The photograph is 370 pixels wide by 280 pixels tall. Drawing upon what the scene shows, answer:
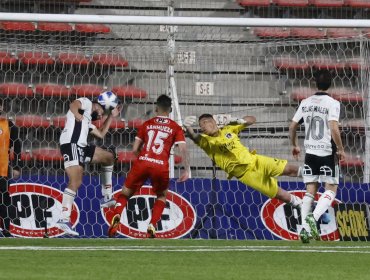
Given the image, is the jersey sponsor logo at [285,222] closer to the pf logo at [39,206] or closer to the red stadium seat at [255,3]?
the pf logo at [39,206]

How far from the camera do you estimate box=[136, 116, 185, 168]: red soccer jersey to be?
10.9 meters

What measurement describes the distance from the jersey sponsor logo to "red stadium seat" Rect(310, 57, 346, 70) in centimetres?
280

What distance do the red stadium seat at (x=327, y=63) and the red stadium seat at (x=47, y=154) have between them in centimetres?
377

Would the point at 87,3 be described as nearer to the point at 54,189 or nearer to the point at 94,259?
the point at 54,189

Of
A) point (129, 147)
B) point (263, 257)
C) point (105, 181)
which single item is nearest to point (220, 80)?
point (129, 147)

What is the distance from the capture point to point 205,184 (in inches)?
477

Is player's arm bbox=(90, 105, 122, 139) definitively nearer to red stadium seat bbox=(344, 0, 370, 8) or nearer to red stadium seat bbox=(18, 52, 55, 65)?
red stadium seat bbox=(18, 52, 55, 65)

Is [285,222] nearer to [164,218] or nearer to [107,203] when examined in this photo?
[164,218]

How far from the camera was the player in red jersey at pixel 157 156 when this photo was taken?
10750mm

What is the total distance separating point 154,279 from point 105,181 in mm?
5925

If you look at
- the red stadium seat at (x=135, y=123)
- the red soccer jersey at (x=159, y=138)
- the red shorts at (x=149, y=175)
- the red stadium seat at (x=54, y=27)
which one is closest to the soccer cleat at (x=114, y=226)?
the red shorts at (x=149, y=175)

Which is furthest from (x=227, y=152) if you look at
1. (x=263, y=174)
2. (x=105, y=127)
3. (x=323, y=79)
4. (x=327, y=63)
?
(x=327, y=63)

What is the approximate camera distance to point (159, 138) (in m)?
10.9

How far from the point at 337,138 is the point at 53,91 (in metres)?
4.86
